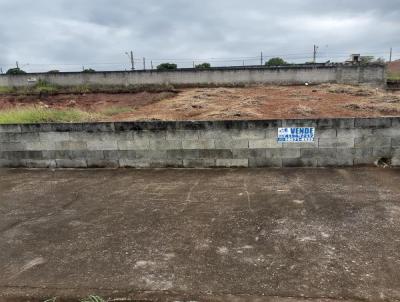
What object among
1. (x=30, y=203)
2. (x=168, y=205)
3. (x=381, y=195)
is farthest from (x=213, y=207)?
(x=30, y=203)

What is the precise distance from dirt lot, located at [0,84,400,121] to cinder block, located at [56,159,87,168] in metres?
3.77

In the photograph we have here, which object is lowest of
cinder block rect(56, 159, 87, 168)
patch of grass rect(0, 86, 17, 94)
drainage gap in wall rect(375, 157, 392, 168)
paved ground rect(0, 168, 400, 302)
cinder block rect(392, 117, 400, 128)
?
paved ground rect(0, 168, 400, 302)

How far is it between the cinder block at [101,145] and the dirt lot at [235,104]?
384 cm

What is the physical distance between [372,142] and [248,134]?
198 centimetres

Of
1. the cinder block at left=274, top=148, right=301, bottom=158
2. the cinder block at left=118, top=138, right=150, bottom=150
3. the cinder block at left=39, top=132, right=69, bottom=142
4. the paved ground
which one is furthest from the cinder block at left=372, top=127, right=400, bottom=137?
the cinder block at left=39, top=132, right=69, bottom=142

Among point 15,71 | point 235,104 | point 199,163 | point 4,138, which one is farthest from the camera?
point 15,71

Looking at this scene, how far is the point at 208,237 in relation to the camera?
3.44 m

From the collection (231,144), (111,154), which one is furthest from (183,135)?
(111,154)

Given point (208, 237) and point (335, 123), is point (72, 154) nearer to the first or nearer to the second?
point (208, 237)

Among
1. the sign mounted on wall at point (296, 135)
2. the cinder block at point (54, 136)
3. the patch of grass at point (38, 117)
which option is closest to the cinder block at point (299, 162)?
the sign mounted on wall at point (296, 135)

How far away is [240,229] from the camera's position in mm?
3586

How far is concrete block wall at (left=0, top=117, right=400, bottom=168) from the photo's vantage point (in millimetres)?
5531

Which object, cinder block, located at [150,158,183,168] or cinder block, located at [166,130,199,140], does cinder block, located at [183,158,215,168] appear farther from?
cinder block, located at [166,130,199,140]

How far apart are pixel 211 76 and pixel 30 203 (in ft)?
54.9
